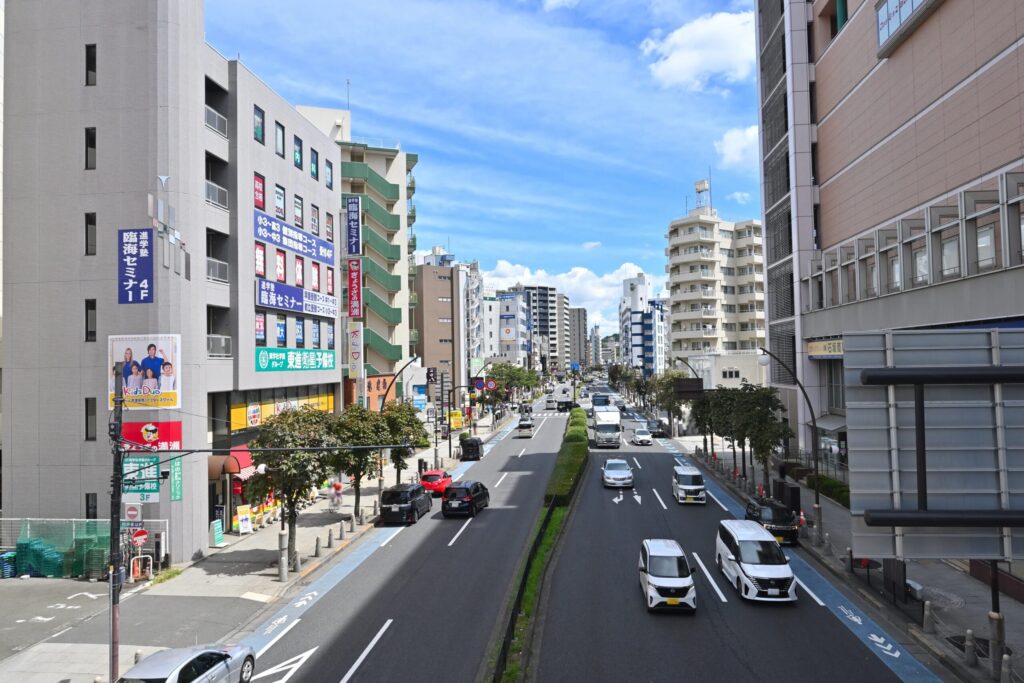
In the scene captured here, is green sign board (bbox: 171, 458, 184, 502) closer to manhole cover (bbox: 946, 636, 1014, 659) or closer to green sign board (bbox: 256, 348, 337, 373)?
green sign board (bbox: 256, 348, 337, 373)

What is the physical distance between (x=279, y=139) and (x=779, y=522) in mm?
30597

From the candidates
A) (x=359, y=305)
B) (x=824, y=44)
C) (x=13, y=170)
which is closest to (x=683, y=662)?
(x=13, y=170)

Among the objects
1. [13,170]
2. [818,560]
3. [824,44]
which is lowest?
[818,560]

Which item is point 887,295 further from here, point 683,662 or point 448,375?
point 448,375

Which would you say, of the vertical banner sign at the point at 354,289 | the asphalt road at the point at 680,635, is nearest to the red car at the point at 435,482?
the vertical banner sign at the point at 354,289

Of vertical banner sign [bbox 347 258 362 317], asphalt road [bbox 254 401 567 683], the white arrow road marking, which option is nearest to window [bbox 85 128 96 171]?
asphalt road [bbox 254 401 567 683]

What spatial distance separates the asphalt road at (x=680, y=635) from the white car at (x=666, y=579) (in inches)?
16.5

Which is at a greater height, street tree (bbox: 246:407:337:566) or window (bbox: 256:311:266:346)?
window (bbox: 256:311:266:346)

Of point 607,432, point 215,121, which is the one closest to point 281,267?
point 215,121

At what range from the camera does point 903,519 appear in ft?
35.6

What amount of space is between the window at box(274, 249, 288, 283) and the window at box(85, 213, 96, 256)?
894cm

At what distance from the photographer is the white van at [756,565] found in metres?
19.8

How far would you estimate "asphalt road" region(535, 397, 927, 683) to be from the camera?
15539 mm

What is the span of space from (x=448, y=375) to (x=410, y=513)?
67670 mm
